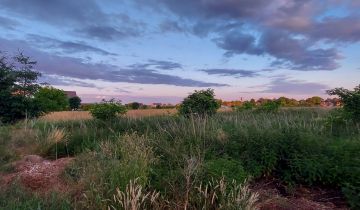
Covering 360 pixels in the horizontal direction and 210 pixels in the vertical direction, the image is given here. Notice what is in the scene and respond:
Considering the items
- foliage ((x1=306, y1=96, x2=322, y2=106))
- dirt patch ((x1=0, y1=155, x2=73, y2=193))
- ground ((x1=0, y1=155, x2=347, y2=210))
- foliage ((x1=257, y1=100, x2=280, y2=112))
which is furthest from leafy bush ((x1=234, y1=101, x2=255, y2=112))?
ground ((x1=0, y1=155, x2=347, y2=210))

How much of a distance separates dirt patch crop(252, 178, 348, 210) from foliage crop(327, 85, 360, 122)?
6.14 m

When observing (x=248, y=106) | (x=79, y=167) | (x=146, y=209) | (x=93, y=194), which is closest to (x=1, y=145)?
(x=79, y=167)

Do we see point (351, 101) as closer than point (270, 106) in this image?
Yes

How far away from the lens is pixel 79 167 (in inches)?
254

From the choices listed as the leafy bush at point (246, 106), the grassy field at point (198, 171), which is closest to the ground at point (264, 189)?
the grassy field at point (198, 171)

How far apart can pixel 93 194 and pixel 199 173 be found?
4.55ft

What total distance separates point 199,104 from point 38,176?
406 inches

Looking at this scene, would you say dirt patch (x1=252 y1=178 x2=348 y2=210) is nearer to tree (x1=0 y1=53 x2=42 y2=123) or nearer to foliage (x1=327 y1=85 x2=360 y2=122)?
foliage (x1=327 y1=85 x2=360 y2=122)

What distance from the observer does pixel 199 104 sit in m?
16.5

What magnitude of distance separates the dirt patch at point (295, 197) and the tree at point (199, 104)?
9853 mm

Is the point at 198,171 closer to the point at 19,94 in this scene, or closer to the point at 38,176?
the point at 38,176

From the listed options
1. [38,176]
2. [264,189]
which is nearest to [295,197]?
[264,189]

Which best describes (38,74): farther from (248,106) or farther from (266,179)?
(266,179)

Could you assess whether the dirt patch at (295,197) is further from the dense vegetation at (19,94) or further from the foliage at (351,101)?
the dense vegetation at (19,94)
